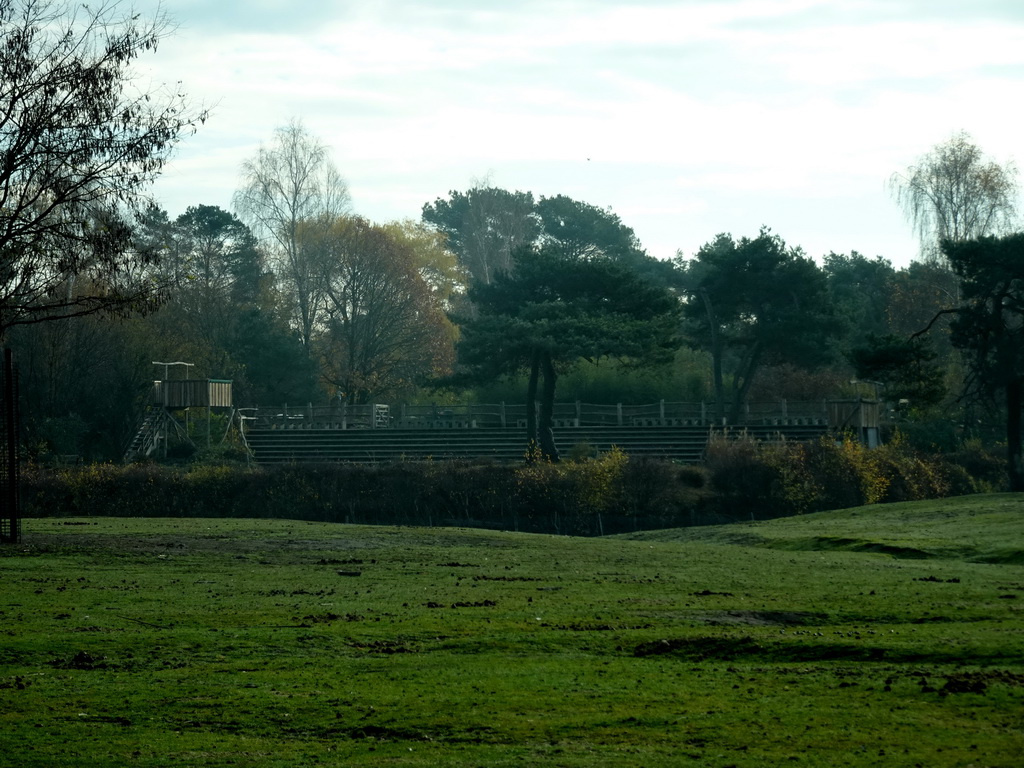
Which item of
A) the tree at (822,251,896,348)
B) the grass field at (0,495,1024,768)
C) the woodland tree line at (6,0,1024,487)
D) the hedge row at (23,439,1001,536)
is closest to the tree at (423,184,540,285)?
the woodland tree line at (6,0,1024,487)

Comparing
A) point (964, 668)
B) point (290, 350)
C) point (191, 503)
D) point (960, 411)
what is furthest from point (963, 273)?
point (290, 350)

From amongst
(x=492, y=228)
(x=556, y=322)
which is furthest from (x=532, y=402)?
(x=492, y=228)

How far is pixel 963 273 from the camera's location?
155 feet

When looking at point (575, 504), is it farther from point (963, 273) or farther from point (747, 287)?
point (747, 287)

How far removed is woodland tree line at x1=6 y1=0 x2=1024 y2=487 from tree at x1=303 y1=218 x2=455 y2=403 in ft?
0.51

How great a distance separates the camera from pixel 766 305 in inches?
2788

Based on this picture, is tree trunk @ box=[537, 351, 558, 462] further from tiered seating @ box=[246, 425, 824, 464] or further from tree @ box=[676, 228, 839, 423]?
tree @ box=[676, 228, 839, 423]

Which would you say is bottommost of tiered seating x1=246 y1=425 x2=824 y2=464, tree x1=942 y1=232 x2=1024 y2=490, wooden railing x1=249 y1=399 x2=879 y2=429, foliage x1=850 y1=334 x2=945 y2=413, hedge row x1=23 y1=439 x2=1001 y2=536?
hedge row x1=23 y1=439 x2=1001 y2=536

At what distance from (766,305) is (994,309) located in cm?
2458

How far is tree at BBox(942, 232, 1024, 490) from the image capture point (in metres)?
45.9

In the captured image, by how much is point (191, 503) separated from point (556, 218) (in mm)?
71141

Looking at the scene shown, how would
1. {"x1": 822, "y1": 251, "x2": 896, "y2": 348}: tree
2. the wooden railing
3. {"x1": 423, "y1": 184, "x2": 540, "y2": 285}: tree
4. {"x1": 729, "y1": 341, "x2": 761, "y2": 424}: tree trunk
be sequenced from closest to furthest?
the wooden railing
{"x1": 729, "y1": 341, "x2": 761, "y2": 424}: tree trunk
{"x1": 822, "y1": 251, "x2": 896, "y2": 348}: tree
{"x1": 423, "y1": 184, "x2": 540, "y2": 285}: tree

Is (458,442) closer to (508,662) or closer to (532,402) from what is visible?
(532,402)

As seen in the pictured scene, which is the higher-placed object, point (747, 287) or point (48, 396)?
point (747, 287)
